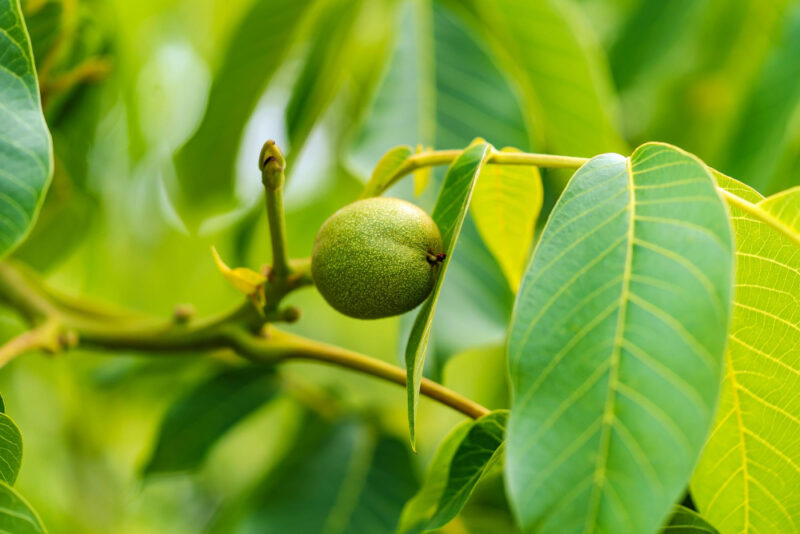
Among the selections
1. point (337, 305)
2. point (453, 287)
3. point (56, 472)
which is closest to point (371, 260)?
point (337, 305)

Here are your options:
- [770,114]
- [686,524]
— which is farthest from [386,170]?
[770,114]

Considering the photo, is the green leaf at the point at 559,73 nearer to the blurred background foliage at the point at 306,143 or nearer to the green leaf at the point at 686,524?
the blurred background foliage at the point at 306,143

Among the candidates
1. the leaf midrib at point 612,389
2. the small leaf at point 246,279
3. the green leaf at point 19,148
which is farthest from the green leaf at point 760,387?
the green leaf at point 19,148

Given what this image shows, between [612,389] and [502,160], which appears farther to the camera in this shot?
[502,160]

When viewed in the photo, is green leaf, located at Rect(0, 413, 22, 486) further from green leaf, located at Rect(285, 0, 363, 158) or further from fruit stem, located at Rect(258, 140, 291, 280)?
green leaf, located at Rect(285, 0, 363, 158)

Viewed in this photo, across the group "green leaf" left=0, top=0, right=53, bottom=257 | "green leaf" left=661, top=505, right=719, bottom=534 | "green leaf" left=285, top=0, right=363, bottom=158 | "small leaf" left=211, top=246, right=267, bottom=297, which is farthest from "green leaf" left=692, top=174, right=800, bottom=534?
"green leaf" left=285, top=0, right=363, bottom=158

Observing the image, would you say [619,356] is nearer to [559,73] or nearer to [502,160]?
[502,160]

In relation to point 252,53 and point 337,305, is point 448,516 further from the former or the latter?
point 252,53
